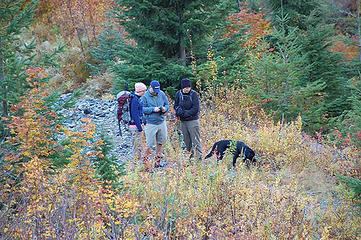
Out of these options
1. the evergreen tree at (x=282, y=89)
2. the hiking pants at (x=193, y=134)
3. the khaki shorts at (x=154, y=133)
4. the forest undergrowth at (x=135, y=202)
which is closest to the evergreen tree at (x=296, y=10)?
the evergreen tree at (x=282, y=89)

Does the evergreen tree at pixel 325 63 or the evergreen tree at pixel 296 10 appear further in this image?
the evergreen tree at pixel 296 10

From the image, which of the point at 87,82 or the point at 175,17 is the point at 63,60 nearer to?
the point at 87,82

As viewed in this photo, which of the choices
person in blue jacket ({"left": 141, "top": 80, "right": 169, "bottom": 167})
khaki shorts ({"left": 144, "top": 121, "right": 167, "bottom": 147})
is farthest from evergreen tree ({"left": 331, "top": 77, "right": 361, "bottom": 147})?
khaki shorts ({"left": 144, "top": 121, "right": 167, "bottom": 147})

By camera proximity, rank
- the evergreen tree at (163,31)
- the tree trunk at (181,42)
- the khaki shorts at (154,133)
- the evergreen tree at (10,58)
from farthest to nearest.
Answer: the tree trunk at (181,42) → the evergreen tree at (163,31) → the khaki shorts at (154,133) → the evergreen tree at (10,58)

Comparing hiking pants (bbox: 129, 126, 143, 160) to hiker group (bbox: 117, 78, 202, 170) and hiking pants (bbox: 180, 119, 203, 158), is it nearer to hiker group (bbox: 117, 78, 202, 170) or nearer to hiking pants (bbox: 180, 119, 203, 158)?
hiker group (bbox: 117, 78, 202, 170)

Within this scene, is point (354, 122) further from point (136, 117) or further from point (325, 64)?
point (325, 64)

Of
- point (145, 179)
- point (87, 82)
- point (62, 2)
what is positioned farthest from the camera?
point (62, 2)

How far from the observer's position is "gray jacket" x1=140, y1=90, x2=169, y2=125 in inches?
285

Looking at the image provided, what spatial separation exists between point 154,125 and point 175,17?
439 centimetres

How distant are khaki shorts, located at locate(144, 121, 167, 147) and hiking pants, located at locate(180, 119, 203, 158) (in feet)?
1.50

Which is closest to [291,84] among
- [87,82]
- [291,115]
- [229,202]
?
[291,115]

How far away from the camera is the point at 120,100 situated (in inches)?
297

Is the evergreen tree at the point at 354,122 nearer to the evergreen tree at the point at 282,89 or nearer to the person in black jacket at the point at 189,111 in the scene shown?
the evergreen tree at the point at 282,89

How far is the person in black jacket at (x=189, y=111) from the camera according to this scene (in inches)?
292
